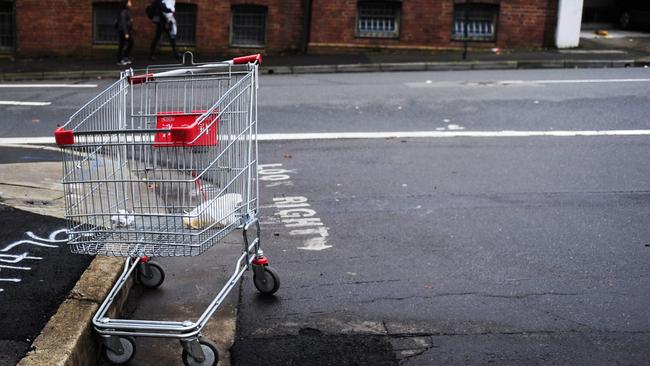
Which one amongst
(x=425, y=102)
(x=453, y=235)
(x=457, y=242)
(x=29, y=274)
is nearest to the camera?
(x=29, y=274)

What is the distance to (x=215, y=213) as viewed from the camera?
4.96 meters

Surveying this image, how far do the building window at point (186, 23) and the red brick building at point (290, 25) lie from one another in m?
0.02

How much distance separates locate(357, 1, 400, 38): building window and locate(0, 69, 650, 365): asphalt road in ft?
27.6

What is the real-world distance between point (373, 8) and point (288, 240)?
1481 cm

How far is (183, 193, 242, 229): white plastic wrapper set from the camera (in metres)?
4.82

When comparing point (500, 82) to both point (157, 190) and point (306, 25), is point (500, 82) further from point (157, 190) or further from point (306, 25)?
point (157, 190)

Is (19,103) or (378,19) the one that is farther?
(378,19)

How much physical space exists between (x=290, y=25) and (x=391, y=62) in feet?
11.1

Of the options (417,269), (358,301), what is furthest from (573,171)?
(358,301)

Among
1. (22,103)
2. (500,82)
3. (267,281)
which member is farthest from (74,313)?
(500,82)

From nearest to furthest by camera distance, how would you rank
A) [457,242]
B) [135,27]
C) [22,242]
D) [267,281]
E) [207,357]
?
[207,357] → [267,281] → [22,242] → [457,242] → [135,27]

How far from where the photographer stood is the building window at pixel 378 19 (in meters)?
20.9

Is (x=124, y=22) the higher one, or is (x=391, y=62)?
(x=124, y=22)

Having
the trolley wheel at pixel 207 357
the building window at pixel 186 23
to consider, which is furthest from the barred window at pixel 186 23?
the trolley wheel at pixel 207 357
